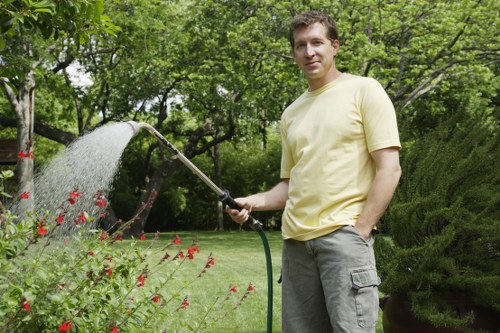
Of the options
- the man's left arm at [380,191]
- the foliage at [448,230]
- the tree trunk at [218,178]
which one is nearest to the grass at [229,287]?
the foliage at [448,230]

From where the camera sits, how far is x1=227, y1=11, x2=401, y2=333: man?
2117mm

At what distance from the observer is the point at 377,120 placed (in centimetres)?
213

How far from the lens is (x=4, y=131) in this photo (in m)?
25.5

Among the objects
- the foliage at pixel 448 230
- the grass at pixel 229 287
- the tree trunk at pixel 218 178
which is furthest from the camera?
the tree trunk at pixel 218 178

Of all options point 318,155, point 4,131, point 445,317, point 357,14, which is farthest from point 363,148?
point 4,131

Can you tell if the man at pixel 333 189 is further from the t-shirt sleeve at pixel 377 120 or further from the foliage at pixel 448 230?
the foliage at pixel 448 230

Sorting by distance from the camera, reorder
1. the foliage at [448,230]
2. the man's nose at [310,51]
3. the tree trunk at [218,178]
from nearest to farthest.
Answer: the man's nose at [310,51]
the foliage at [448,230]
the tree trunk at [218,178]

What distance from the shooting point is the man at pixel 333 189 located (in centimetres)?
212

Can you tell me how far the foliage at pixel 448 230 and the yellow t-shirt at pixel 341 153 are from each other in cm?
186

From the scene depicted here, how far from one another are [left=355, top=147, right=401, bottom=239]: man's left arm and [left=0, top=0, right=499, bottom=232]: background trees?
417 inches

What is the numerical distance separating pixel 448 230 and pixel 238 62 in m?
12.3

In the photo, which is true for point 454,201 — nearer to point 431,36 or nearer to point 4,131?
point 431,36

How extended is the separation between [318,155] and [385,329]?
2.36 metres

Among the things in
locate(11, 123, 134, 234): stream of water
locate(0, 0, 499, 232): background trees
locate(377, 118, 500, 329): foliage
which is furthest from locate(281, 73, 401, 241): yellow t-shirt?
locate(0, 0, 499, 232): background trees
